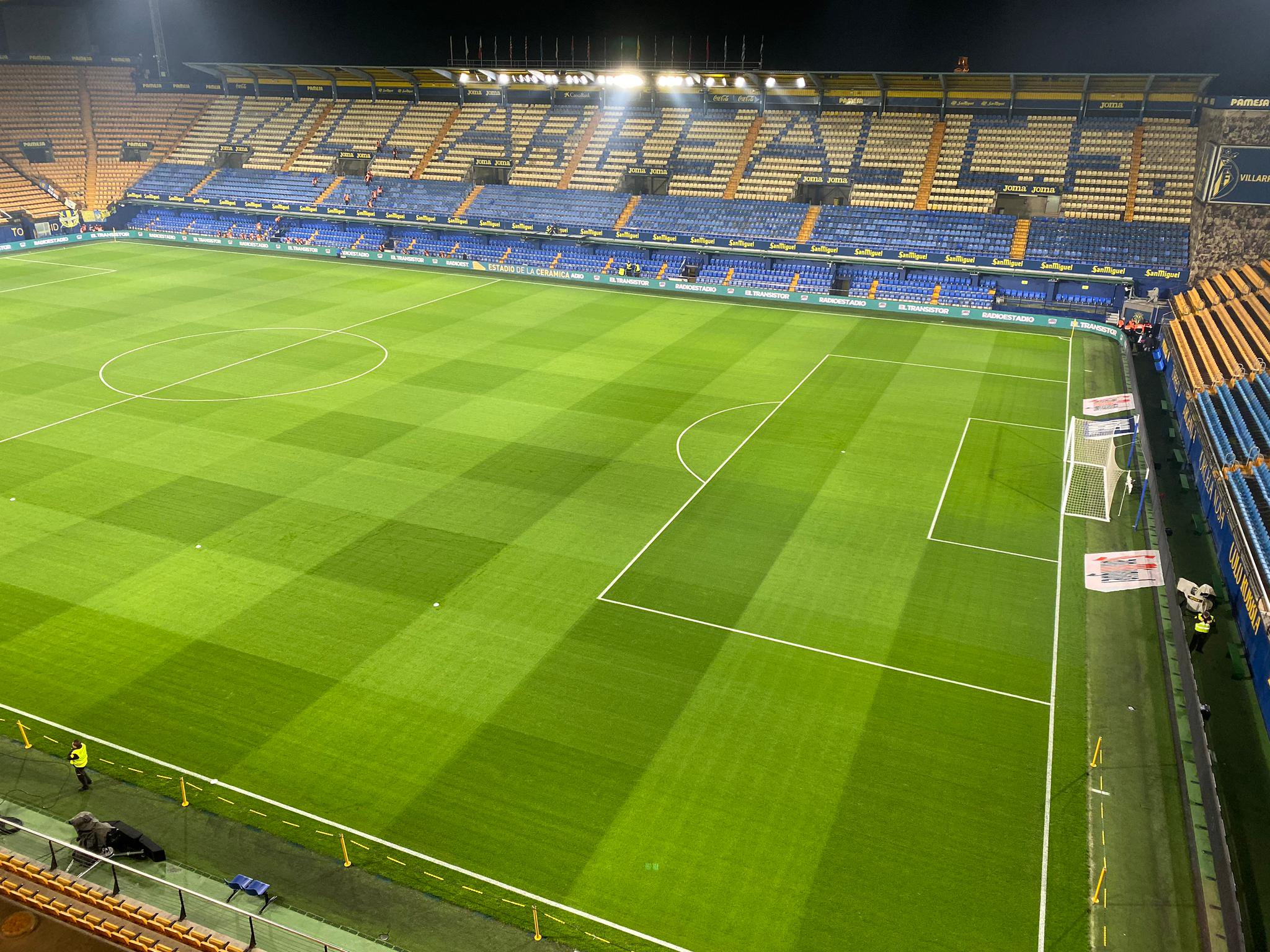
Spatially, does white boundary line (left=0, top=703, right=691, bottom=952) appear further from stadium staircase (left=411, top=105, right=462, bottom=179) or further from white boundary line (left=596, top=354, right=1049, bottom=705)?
stadium staircase (left=411, top=105, right=462, bottom=179)

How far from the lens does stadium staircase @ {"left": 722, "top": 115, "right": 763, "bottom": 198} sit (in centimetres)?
5697

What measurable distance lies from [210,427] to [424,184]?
1601 inches

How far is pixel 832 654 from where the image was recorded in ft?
55.2

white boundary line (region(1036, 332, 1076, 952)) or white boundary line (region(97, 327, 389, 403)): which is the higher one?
white boundary line (region(97, 327, 389, 403))

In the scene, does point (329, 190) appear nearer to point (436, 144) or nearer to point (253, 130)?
point (436, 144)

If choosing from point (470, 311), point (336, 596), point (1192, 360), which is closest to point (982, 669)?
point (336, 596)

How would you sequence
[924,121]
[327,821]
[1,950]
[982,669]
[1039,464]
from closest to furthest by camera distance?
[1,950], [327,821], [982,669], [1039,464], [924,121]

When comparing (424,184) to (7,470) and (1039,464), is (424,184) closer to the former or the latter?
(7,470)

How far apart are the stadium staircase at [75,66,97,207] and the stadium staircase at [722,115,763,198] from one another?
4745 centimetres

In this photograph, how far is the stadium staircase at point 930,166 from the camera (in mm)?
52500

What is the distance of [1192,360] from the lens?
102ft

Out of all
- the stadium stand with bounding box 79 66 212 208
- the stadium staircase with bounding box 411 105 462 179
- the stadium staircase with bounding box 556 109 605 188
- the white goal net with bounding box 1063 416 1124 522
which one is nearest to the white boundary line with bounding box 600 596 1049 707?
the white goal net with bounding box 1063 416 1124 522

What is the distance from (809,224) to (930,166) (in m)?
8.85

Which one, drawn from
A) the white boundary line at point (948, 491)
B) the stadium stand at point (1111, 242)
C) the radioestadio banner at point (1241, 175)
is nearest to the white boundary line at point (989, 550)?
the white boundary line at point (948, 491)
